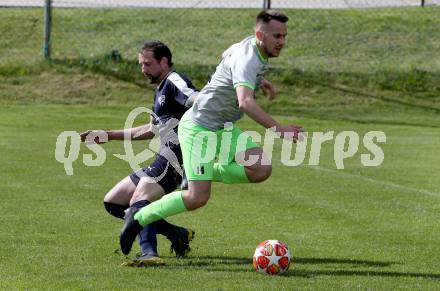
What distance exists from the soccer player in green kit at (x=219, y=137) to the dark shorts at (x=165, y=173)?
1.18 ft

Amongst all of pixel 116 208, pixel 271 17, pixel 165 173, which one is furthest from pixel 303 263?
pixel 271 17

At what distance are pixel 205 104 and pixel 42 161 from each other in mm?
6907

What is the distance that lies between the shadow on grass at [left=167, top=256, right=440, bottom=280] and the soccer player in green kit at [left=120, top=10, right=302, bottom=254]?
1.57ft

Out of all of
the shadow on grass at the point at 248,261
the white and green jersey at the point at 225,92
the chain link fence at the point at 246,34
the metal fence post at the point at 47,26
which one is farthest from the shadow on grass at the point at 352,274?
the metal fence post at the point at 47,26

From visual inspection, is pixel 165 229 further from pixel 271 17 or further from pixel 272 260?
pixel 271 17

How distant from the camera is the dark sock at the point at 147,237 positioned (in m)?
8.33

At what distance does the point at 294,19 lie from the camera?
26.0m

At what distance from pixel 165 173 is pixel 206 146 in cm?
60

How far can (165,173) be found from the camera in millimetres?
8633

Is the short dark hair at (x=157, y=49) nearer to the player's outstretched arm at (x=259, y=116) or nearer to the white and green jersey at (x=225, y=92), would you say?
the white and green jersey at (x=225, y=92)

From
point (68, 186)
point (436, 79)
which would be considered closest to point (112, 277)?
point (68, 186)

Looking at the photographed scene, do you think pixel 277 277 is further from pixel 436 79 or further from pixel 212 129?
pixel 436 79

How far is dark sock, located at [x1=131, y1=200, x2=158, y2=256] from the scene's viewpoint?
8328mm

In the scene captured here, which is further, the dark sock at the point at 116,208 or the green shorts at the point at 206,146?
the dark sock at the point at 116,208
